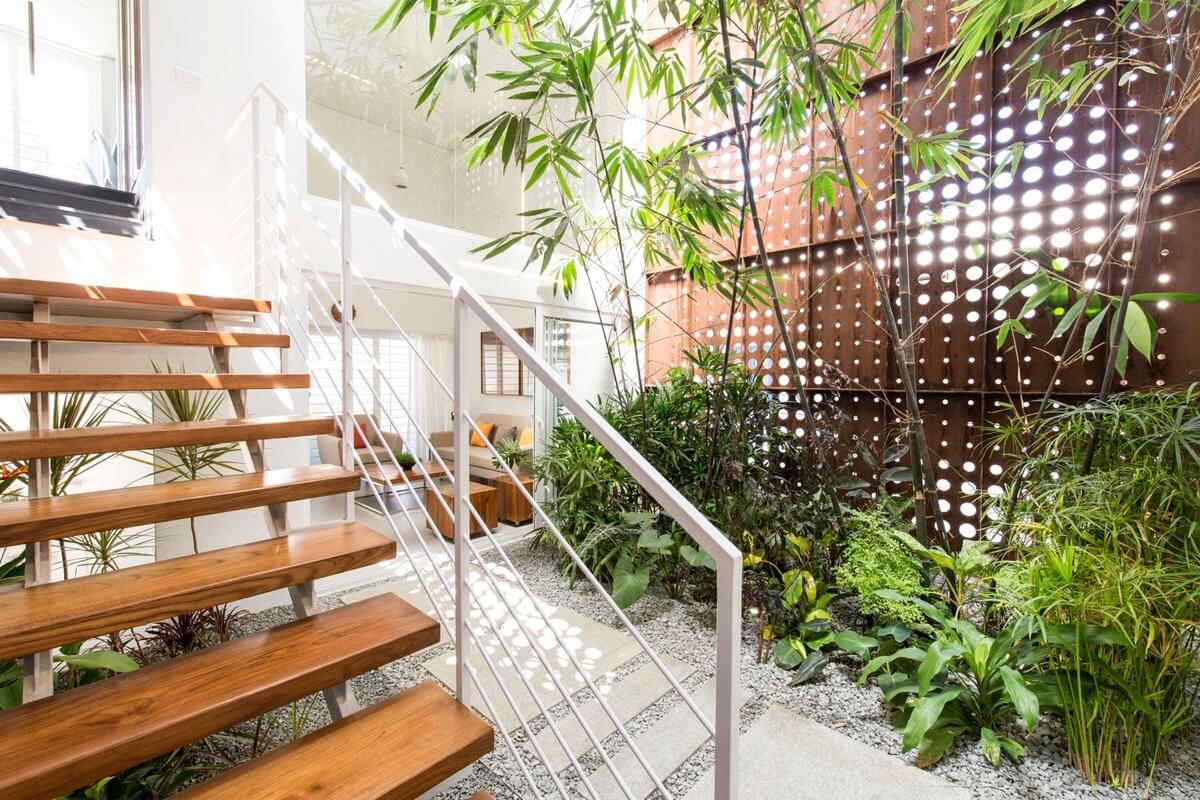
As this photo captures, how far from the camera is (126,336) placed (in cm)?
160

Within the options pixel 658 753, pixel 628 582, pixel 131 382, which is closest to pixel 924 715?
pixel 658 753

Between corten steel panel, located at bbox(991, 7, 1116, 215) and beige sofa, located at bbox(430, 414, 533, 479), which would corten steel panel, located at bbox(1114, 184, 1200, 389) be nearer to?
corten steel panel, located at bbox(991, 7, 1116, 215)

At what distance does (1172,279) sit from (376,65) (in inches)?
200

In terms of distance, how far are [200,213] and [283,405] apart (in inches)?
38.2

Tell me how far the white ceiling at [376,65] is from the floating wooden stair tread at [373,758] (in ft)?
11.6

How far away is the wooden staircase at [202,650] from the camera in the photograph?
85 cm

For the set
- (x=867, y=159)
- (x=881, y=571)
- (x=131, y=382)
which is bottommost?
(x=881, y=571)

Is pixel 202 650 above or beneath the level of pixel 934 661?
above

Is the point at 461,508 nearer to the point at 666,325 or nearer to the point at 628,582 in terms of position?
the point at 628,582

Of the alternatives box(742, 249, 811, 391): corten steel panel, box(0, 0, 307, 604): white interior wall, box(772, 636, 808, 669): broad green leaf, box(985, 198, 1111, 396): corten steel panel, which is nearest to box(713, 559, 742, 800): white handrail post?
box(772, 636, 808, 669): broad green leaf

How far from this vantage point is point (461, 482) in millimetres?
1172

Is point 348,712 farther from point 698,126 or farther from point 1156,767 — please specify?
point 698,126

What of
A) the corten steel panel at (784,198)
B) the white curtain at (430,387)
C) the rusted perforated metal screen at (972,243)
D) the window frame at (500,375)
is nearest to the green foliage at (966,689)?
the rusted perforated metal screen at (972,243)

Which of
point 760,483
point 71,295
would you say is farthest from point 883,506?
point 71,295
